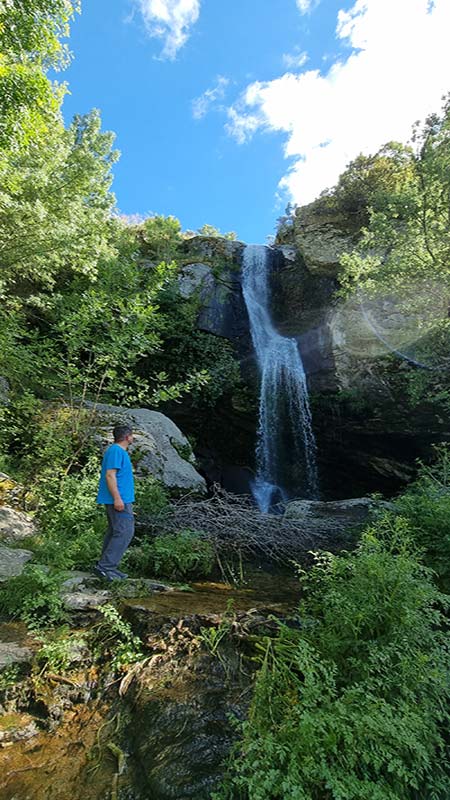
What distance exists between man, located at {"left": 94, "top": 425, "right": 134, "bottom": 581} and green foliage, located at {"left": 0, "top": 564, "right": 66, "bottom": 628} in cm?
65

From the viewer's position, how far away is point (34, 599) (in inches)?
121

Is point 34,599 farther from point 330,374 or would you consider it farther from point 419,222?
point 330,374

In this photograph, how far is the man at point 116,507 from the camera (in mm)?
3939

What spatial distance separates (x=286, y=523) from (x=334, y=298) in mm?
11270

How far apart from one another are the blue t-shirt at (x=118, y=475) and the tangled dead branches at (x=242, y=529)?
1.60 meters

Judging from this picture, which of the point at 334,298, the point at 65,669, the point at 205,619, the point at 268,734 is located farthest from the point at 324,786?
the point at 334,298

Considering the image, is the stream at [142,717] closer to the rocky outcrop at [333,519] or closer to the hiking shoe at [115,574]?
the hiking shoe at [115,574]

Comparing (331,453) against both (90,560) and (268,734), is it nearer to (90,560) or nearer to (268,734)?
(90,560)

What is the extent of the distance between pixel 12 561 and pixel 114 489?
1.26m

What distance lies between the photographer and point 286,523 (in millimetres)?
5867

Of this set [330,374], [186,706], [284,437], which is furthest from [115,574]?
[330,374]

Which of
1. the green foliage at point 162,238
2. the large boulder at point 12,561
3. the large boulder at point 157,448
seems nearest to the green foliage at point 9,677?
the large boulder at point 12,561

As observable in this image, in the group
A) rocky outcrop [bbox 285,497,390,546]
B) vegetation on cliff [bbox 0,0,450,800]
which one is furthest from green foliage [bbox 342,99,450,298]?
rocky outcrop [bbox 285,497,390,546]

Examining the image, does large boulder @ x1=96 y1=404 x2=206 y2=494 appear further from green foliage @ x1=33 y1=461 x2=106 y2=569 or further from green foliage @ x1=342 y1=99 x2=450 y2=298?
green foliage @ x1=342 y1=99 x2=450 y2=298
